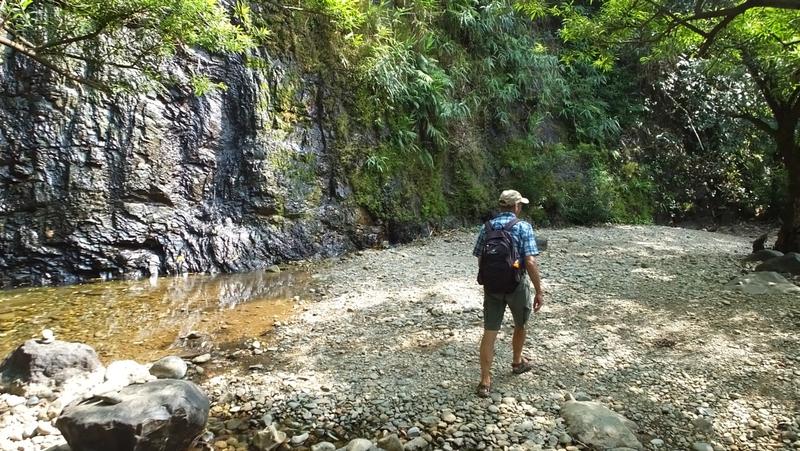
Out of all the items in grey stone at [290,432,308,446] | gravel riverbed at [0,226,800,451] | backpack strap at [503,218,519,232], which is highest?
backpack strap at [503,218,519,232]

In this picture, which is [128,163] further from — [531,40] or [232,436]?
[531,40]

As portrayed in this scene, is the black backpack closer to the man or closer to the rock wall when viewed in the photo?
the man

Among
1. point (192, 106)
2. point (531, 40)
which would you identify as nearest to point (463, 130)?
point (531, 40)

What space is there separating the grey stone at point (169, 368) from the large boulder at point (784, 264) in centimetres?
781

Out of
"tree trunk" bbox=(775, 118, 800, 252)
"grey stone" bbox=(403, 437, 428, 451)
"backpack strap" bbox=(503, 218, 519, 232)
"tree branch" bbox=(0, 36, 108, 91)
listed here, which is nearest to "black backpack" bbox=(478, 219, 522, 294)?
"backpack strap" bbox=(503, 218, 519, 232)

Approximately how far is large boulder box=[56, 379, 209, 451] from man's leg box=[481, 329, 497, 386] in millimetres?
2135

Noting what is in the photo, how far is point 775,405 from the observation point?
364cm

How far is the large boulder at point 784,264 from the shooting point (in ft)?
22.4

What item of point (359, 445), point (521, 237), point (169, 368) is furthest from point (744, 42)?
point (169, 368)

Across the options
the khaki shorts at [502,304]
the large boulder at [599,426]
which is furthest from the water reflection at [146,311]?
the large boulder at [599,426]

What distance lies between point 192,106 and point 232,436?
6.88 meters

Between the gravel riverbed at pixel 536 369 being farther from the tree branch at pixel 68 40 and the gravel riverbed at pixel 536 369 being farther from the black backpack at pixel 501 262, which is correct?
the tree branch at pixel 68 40

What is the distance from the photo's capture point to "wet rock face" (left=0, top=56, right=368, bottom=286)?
290 inches

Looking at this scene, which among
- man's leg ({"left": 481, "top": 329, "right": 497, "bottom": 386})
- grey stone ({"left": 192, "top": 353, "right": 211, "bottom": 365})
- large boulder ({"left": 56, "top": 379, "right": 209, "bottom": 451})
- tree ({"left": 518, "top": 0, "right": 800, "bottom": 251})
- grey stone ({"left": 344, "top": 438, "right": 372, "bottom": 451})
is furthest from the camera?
tree ({"left": 518, "top": 0, "right": 800, "bottom": 251})
